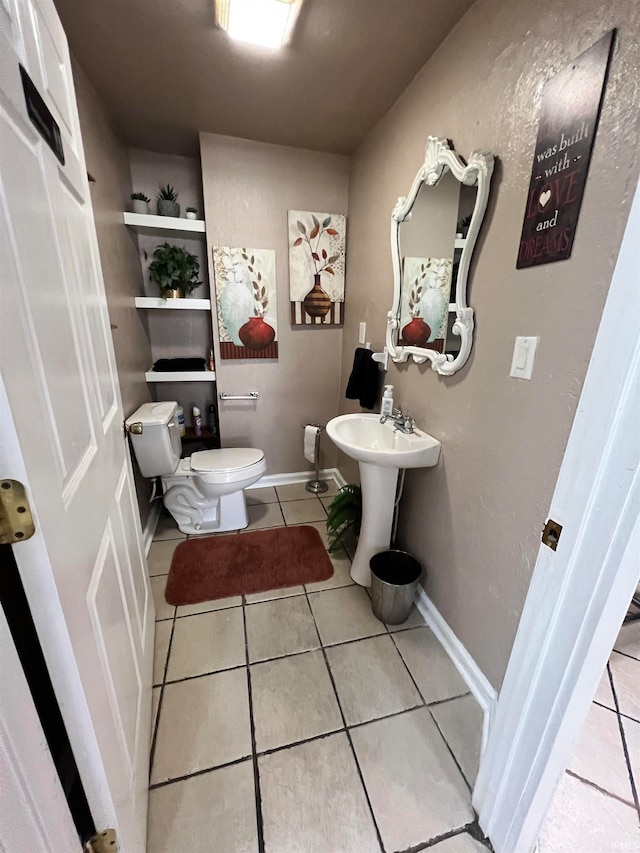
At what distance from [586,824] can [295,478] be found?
2224mm

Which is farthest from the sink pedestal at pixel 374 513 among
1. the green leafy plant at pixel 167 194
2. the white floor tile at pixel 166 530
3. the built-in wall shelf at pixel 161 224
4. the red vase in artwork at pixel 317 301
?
the green leafy plant at pixel 167 194

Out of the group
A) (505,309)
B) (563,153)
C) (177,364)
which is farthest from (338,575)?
(563,153)

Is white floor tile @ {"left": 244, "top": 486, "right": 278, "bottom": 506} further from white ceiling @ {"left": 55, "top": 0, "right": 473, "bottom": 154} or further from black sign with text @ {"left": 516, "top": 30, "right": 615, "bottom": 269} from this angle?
white ceiling @ {"left": 55, "top": 0, "right": 473, "bottom": 154}

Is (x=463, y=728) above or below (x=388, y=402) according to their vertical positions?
below

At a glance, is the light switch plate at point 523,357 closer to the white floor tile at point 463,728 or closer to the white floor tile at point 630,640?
the white floor tile at point 463,728

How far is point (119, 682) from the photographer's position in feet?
2.68

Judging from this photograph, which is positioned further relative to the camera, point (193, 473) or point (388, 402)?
point (193, 473)

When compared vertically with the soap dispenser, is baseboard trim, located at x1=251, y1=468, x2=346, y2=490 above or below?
below

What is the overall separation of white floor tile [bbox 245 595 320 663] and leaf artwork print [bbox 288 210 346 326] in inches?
70.5

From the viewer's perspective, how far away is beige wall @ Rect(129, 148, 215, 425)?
2.23 meters

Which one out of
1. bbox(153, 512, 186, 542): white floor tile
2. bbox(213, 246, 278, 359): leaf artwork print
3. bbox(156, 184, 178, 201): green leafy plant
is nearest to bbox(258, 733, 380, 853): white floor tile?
bbox(153, 512, 186, 542): white floor tile

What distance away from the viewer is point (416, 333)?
1.59 m

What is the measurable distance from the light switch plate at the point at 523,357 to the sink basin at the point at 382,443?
0.48 m

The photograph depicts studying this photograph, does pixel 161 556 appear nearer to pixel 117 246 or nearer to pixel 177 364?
pixel 177 364
